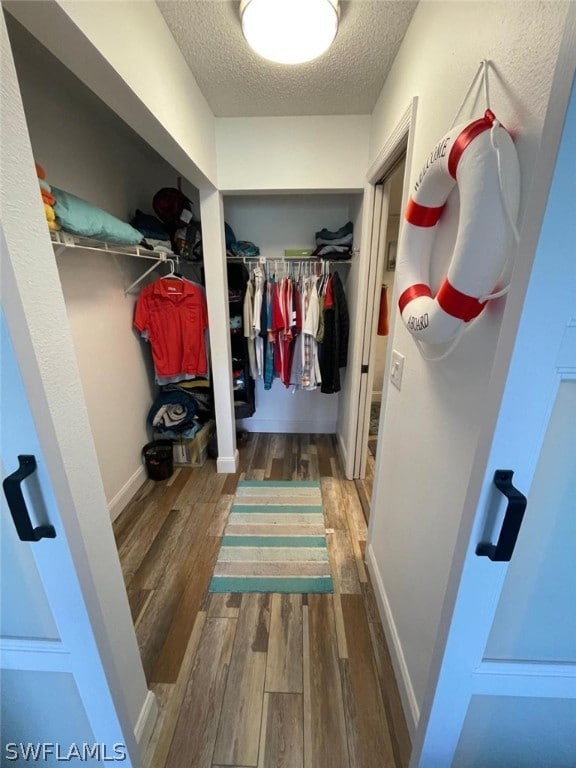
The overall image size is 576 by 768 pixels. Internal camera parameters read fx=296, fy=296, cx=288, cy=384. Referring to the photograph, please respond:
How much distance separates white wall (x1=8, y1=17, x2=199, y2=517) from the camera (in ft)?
4.70

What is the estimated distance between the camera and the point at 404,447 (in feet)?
3.98

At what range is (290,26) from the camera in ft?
3.51

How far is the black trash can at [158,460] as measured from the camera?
233cm

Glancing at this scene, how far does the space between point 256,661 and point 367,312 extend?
1.99 meters

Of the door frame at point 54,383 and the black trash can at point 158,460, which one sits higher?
the door frame at point 54,383

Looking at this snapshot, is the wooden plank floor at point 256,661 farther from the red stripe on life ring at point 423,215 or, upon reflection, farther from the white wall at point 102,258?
the red stripe on life ring at point 423,215

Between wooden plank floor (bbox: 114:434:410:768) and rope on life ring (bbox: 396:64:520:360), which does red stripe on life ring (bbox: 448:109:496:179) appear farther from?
wooden plank floor (bbox: 114:434:410:768)

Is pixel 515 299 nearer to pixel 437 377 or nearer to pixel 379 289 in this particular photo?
pixel 437 377

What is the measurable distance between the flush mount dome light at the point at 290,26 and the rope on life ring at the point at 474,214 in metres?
0.79

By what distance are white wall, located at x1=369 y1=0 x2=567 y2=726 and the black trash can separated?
1.69 meters

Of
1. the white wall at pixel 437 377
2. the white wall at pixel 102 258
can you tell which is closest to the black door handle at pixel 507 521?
the white wall at pixel 437 377

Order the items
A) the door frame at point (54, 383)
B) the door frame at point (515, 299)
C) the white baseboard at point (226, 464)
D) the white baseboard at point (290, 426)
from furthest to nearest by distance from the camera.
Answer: the white baseboard at point (290, 426) < the white baseboard at point (226, 464) < the door frame at point (54, 383) < the door frame at point (515, 299)

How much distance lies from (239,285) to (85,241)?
3.75 feet

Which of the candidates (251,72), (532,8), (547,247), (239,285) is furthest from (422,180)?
(239,285)
